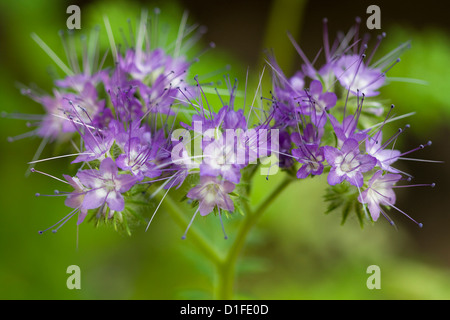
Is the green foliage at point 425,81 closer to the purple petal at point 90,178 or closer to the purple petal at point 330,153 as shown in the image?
the purple petal at point 330,153

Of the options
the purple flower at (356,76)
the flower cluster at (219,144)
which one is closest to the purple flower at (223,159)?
the flower cluster at (219,144)

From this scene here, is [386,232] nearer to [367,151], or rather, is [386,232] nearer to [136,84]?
[367,151]

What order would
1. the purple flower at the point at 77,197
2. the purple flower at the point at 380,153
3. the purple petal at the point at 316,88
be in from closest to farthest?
1. the purple flower at the point at 77,197
2. the purple flower at the point at 380,153
3. the purple petal at the point at 316,88

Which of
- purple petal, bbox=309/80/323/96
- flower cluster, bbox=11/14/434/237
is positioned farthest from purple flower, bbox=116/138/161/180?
purple petal, bbox=309/80/323/96

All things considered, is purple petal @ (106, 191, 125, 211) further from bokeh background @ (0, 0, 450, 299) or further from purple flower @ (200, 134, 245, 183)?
bokeh background @ (0, 0, 450, 299)
